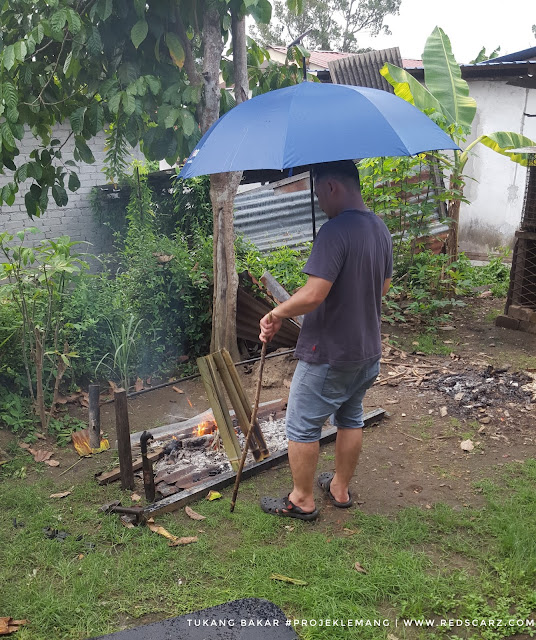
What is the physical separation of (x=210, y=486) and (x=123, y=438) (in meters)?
0.65

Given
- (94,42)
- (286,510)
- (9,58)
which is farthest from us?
(94,42)

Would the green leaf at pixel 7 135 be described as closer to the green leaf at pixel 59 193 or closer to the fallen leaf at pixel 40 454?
the green leaf at pixel 59 193

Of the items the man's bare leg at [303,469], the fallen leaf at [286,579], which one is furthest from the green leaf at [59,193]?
the fallen leaf at [286,579]

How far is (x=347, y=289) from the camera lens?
296 centimetres

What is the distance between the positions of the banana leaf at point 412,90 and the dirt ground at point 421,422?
296cm

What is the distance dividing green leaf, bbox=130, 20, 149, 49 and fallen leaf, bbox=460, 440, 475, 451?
3.97m

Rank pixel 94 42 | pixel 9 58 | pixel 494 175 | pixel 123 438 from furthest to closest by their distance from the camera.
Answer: pixel 494 175 < pixel 94 42 < pixel 9 58 < pixel 123 438

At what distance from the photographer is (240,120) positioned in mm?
3084

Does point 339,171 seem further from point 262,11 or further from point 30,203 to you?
point 30,203

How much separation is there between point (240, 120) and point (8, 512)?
283cm

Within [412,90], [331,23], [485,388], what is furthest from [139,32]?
[331,23]

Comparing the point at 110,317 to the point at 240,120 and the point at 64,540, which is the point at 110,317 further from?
the point at 240,120

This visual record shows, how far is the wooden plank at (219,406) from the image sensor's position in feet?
12.9

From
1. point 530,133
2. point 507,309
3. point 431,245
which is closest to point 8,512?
point 507,309
